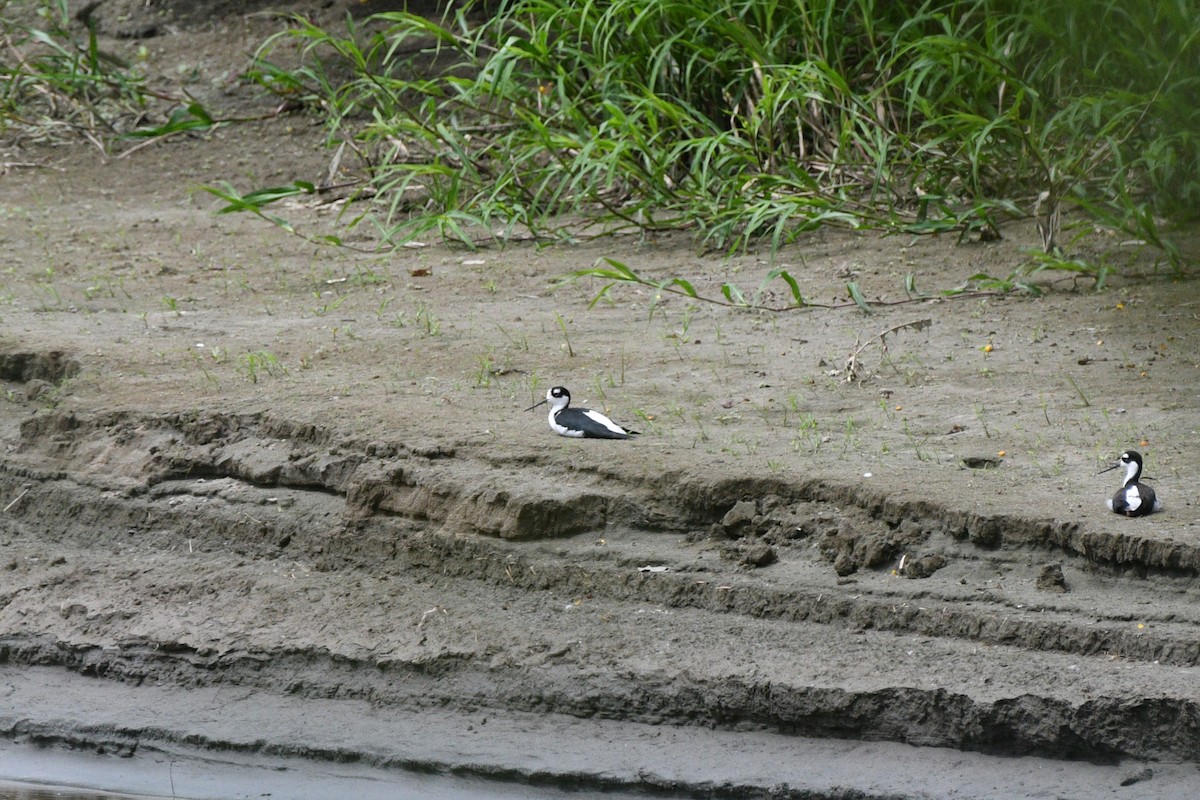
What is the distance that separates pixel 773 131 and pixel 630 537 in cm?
320

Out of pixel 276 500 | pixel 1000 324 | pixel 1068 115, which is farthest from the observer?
pixel 1068 115

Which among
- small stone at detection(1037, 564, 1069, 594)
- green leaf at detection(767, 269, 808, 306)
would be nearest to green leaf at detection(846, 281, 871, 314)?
green leaf at detection(767, 269, 808, 306)

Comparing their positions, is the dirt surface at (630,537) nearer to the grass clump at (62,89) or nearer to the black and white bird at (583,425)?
the black and white bird at (583,425)

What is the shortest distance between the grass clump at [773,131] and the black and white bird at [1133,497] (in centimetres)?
197

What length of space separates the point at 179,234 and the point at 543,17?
6.10 ft

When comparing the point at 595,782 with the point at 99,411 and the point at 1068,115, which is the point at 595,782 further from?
the point at 1068,115

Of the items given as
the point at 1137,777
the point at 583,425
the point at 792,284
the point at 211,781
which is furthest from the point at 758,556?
the point at 792,284

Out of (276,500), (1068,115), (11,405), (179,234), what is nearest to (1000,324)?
(1068,115)

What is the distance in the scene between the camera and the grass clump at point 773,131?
17.8 feet

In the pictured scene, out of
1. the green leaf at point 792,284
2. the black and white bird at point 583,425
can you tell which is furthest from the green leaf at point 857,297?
the black and white bird at point 583,425

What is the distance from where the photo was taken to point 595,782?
3.05 metres

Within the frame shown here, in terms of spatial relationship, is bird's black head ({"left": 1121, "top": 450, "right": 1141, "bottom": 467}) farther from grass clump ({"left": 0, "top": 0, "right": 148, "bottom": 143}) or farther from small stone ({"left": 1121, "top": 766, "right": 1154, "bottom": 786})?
grass clump ({"left": 0, "top": 0, "right": 148, "bottom": 143})

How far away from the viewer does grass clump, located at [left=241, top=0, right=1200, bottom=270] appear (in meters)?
→ 5.43

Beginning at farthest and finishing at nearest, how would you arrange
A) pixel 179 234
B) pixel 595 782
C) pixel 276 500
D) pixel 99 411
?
1. pixel 179 234
2. pixel 99 411
3. pixel 276 500
4. pixel 595 782
